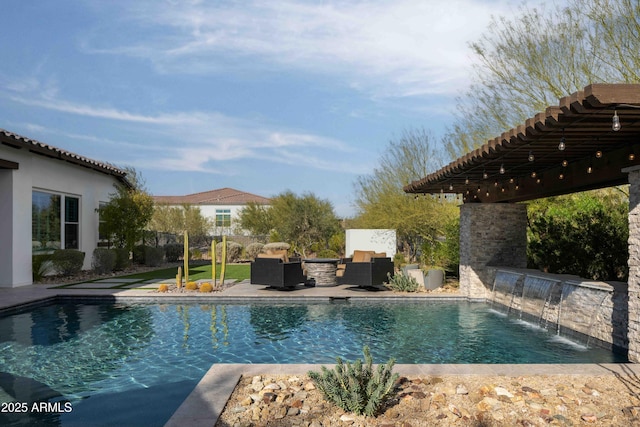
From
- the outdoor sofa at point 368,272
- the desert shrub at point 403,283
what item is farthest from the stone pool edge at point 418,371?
the outdoor sofa at point 368,272

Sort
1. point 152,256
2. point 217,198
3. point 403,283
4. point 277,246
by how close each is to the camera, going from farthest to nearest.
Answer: point 217,198
point 277,246
point 152,256
point 403,283

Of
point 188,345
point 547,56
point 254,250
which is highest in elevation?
point 547,56

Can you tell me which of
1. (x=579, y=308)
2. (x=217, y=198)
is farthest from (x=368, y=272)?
(x=217, y=198)

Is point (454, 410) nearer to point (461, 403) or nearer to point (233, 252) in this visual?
point (461, 403)

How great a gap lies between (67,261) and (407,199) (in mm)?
12350

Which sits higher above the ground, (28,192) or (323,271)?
(28,192)

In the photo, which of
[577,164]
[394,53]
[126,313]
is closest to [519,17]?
[394,53]

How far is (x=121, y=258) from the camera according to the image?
18.0 m

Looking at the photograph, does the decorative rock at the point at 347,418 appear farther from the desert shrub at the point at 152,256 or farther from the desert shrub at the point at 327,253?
the desert shrub at the point at 152,256

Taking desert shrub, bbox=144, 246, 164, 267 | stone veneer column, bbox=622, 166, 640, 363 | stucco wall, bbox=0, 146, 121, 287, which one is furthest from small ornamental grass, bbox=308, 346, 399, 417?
desert shrub, bbox=144, 246, 164, 267

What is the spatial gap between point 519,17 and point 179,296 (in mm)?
10843

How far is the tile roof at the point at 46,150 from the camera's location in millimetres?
11812

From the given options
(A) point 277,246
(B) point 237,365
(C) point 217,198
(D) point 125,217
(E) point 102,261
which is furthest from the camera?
(C) point 217,198

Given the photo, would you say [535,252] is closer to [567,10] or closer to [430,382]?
[567,10]
